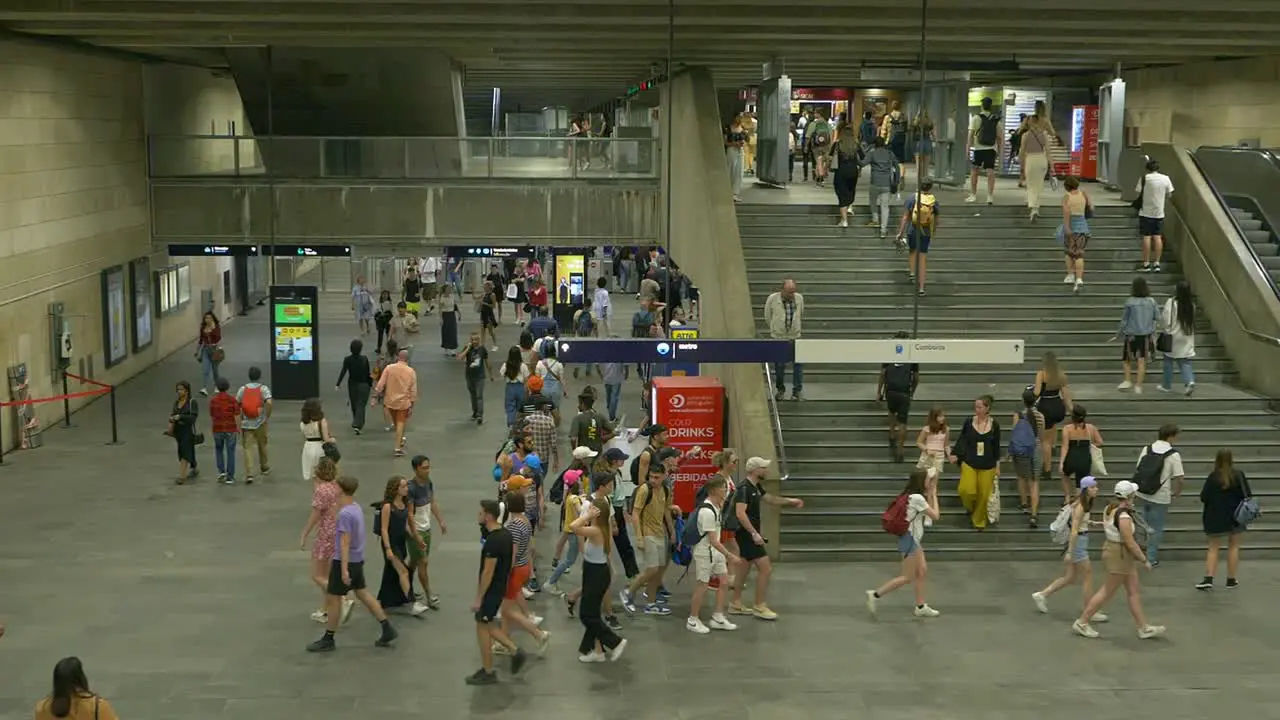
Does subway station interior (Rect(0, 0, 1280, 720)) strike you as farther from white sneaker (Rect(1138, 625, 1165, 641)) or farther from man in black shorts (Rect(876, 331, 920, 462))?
man in black shorts (Rect(876, 331, 920, 462))

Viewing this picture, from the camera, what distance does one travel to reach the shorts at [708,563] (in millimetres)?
12609

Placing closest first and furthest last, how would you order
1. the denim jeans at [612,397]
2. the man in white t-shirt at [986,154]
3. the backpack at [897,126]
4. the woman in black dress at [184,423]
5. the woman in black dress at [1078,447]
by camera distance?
the woman in black dress at [1078,447], the woman in black dress at [184,423], the denim jeans at [612,397], the man in white t-shirt at [986,154], the backpack at [897,126]

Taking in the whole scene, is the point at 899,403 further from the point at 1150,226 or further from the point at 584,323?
the point at 584,323

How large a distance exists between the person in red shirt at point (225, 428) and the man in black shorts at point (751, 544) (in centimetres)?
747

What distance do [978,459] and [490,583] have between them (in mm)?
6386

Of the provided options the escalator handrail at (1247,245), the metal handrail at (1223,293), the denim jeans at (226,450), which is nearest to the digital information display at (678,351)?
the denim jeans at (226,450)

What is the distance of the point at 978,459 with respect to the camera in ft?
51.1

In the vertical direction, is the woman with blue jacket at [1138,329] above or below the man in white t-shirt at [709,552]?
above

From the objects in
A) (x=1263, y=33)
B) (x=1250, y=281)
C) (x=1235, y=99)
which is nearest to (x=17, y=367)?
(x=1250, y=281)

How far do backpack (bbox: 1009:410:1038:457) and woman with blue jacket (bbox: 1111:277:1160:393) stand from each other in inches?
128

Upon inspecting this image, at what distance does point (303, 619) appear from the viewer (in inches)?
512

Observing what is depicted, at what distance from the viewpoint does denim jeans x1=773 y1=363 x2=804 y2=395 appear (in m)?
17.7

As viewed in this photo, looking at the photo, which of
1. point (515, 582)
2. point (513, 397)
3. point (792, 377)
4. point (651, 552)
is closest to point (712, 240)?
point (792, 377)

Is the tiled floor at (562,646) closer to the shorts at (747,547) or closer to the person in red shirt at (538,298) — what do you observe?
the shorts at (747,547)
